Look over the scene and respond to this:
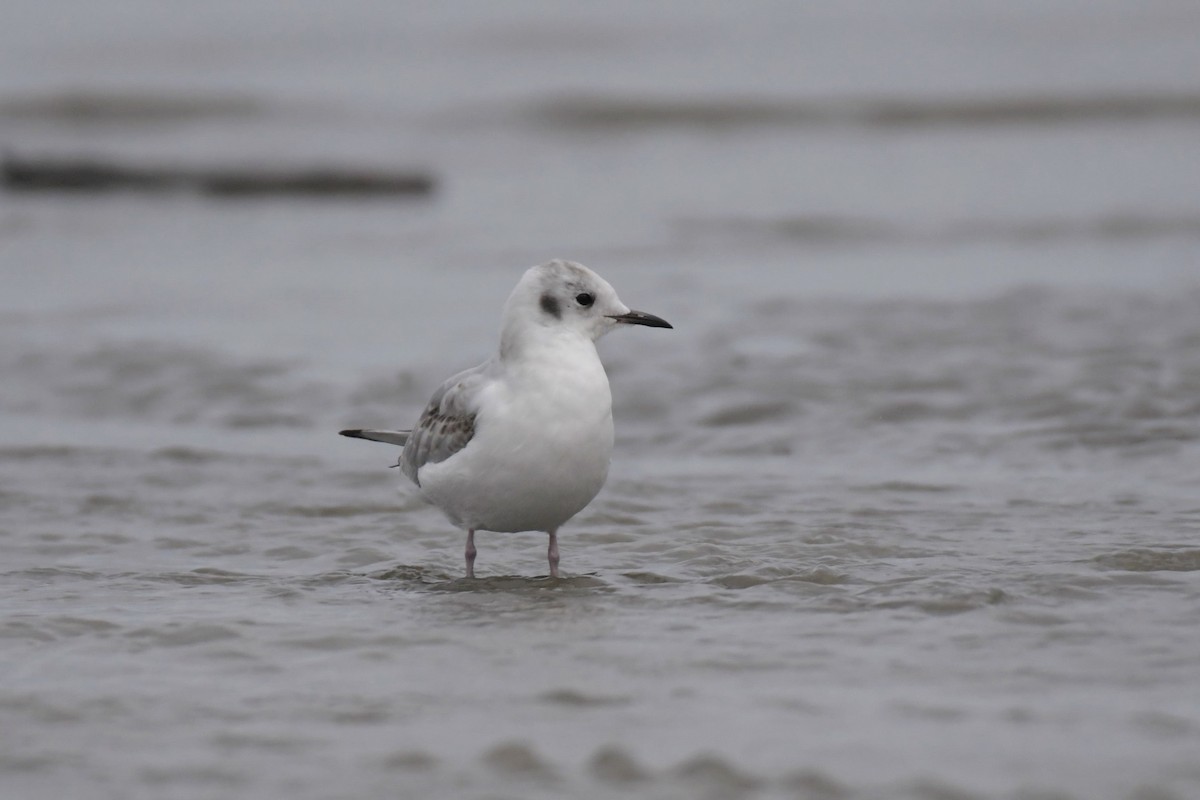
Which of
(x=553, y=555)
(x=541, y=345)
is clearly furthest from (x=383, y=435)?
(x=541, y=345)

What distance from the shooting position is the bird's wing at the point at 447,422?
601 cm

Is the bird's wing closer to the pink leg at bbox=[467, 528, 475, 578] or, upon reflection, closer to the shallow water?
the pink leg at bbox=[467, 528, 475, 578]

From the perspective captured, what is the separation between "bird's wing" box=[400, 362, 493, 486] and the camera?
6.01 metres

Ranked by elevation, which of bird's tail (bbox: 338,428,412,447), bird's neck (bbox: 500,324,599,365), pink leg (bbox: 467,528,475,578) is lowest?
pink leg (bbox: 467,528,475,578)

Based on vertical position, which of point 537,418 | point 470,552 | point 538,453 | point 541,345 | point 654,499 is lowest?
point 470,552

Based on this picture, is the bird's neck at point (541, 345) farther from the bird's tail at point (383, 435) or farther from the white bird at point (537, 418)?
the bird's tail at point (383, 435)

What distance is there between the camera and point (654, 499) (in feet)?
24.2

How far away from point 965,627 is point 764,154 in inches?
709

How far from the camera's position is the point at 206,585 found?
235 inches

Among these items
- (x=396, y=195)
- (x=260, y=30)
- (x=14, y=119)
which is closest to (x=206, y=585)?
(x=396, y=195)

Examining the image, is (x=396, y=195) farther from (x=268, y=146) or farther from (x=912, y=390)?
(x=912, y=390)

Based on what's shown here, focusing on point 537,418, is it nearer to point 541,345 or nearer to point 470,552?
point 541,345

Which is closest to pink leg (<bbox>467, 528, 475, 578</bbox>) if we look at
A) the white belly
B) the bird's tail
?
the white belly

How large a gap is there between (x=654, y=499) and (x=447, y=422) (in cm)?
149
